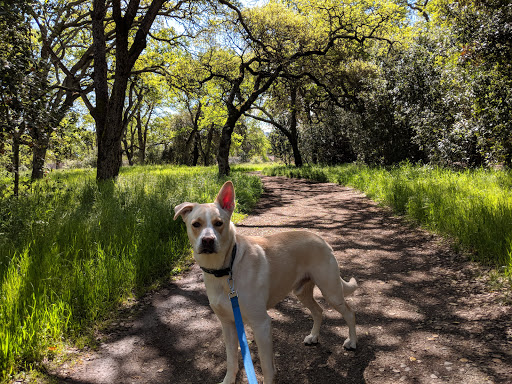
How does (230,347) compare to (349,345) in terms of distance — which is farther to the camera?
(349,345)

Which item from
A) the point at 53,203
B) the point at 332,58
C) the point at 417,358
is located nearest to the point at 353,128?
the point at 332,58

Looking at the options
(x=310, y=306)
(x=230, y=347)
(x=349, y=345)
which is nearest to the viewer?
(x=230, y=347)

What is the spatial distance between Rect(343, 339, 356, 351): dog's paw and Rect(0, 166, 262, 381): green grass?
2.67 meters

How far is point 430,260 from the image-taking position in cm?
543

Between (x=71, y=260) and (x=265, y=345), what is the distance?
11.1 ft

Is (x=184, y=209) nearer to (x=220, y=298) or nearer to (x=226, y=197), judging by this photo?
(x=226, y=197)

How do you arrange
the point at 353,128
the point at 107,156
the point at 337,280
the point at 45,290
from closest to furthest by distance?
the point at 337,280 < the point at 45,290 < the point at 107,156 < the point at 353,128

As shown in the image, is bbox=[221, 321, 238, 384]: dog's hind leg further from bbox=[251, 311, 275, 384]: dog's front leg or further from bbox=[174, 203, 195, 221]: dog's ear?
bbox=[174, 203, 195, 221]: dog's ear

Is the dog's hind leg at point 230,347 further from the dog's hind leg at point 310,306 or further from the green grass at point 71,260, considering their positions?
the green grass at point 71,260

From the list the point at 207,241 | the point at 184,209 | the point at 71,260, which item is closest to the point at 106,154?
the point at 71,260

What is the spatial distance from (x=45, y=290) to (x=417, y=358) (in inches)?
149

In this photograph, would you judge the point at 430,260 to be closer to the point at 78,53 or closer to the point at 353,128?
the point at 353,128

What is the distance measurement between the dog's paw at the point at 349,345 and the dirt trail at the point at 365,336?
6 centimetres

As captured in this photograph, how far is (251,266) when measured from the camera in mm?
2486
